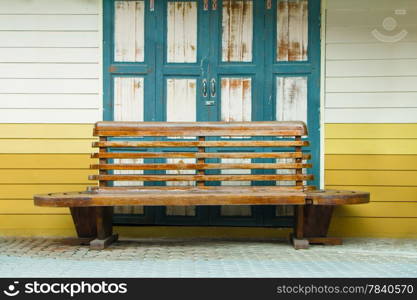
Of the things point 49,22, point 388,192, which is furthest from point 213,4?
point 388,192

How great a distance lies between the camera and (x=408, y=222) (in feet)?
21.7

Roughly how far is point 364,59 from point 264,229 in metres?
1.99

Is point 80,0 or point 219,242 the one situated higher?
point 80,0

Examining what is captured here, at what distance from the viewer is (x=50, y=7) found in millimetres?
6676

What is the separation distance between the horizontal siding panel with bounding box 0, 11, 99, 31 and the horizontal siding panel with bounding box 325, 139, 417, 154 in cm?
269

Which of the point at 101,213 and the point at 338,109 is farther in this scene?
the point at 338,109

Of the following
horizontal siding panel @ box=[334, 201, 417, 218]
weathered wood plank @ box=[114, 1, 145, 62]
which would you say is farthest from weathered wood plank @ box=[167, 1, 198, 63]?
horizontal siding panel @ box=[334, 201, 417, 218]

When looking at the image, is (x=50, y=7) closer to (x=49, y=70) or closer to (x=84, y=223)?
(x=49, y=70)

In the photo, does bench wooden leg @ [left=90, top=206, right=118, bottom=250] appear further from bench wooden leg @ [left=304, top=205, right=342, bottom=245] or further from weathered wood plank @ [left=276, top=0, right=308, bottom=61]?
weathered wood plank @ [left=276, top=0, right=308, bottom=61]

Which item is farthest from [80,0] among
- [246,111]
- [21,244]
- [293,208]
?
[293,208]

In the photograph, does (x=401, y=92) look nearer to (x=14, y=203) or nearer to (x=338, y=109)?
(x=338, y=109)

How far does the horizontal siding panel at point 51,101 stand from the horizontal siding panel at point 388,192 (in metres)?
2.55

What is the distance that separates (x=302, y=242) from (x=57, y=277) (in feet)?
7.92

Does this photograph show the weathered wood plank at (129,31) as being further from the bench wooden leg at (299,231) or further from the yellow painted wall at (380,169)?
the bench wooden leg at (299,231)
